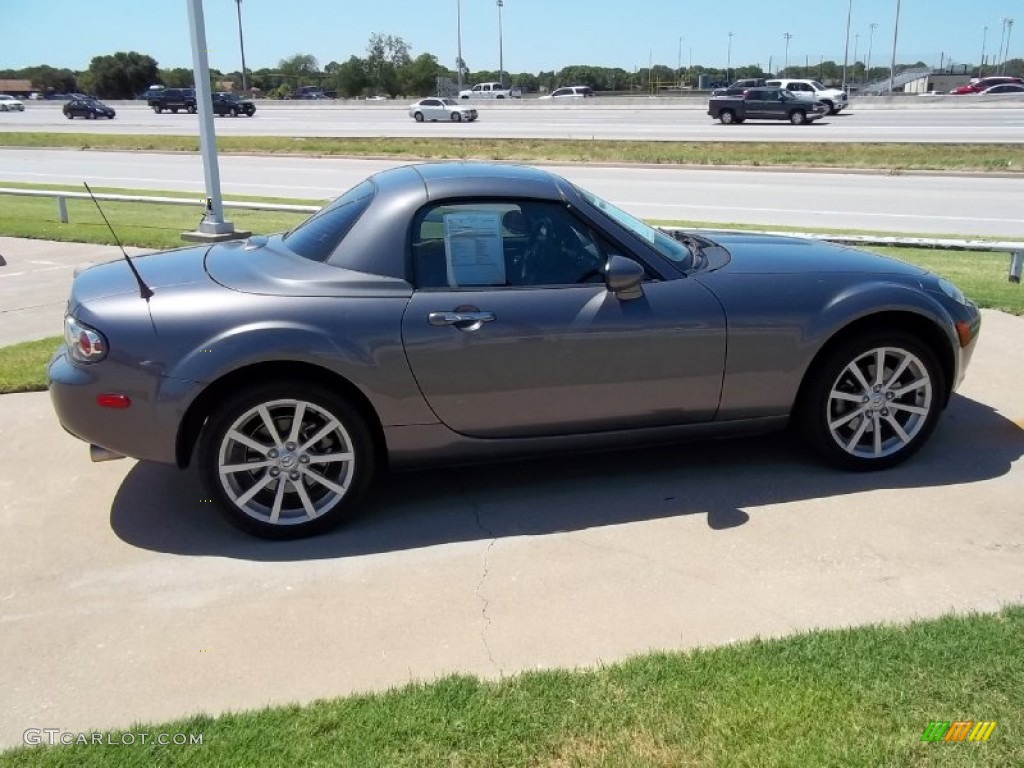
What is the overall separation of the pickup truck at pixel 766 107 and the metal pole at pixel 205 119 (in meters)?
32.7

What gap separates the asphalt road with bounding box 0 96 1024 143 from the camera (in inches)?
1278

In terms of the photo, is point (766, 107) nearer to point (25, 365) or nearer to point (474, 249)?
point (25, 365)

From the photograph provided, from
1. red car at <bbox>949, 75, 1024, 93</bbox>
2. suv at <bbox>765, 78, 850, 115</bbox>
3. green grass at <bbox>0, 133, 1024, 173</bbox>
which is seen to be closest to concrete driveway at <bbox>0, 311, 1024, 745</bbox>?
green grass at <bbox>0, 133, 1024, 173</bbox>

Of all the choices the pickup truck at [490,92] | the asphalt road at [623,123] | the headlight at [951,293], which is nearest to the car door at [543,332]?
the headlight at [951,293]

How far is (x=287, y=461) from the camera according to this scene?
12.9 ft

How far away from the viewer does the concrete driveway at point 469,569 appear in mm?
3105

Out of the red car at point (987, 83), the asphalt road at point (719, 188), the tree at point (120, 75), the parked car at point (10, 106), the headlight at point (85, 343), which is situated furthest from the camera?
the tree at point (120, 75)

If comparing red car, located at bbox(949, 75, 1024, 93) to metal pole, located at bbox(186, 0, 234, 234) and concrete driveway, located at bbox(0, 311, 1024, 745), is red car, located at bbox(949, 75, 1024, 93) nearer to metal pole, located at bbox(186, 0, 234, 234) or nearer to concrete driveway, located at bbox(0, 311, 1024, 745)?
metal pole, located at bbox(186, 0, 234, 234)

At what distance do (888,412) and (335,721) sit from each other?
10.4ft

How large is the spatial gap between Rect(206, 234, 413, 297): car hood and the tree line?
85298mm

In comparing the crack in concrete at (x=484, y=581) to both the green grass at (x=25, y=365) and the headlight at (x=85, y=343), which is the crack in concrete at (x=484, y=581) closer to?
the headlight at (x=85, y=343)

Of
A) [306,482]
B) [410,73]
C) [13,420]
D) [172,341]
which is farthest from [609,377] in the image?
[410,73]

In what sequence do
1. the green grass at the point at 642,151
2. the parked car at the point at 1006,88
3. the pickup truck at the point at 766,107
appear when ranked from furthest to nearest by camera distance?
Answer: the parked car at the point at 1006,88
the pickup truck at the point at 766,107
the green grass at the point at 642,151

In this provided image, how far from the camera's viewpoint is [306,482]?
13.1 ft
